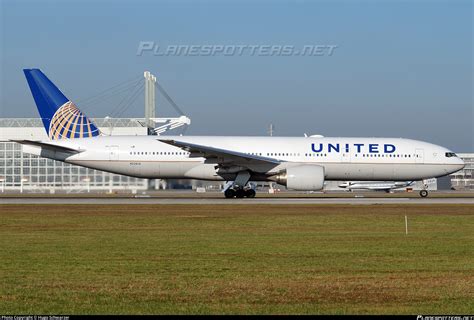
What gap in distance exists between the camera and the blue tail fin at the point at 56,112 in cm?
4838

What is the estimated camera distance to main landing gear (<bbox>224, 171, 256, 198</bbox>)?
45.7 meters

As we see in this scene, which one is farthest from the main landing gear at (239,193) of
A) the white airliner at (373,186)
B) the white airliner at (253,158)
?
the white airliner at (373,186)

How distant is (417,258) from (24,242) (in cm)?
1002

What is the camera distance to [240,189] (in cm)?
4644

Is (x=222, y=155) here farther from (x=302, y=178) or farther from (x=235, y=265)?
(x=235, y=265)

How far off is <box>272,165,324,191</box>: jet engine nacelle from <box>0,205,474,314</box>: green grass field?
14.8 meters

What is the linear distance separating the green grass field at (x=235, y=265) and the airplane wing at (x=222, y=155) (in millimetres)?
14303

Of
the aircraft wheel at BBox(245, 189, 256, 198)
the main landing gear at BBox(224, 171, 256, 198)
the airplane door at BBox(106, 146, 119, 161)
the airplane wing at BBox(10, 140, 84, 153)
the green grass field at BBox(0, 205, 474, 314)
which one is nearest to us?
the green grass field at BBox(0, 205, 474, 314)

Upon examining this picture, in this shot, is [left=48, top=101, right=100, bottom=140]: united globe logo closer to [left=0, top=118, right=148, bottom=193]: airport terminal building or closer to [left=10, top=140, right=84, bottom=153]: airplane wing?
[left=10, top=140, right=84, bottom=153]: airplane wing

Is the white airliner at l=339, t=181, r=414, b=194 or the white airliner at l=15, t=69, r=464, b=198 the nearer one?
the white airliner at l=15, t=69, r=464, b=198

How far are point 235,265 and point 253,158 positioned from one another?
28.6 metres

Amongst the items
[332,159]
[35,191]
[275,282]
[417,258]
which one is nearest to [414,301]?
[275,282]

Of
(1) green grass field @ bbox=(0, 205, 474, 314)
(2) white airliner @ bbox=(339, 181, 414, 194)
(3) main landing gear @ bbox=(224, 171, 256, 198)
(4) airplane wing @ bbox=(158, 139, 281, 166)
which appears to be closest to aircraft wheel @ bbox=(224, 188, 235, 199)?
(3) main landing gear @ bbox=(224, 171, 256, 198)

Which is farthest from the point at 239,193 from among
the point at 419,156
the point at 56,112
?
the point at 56,112
